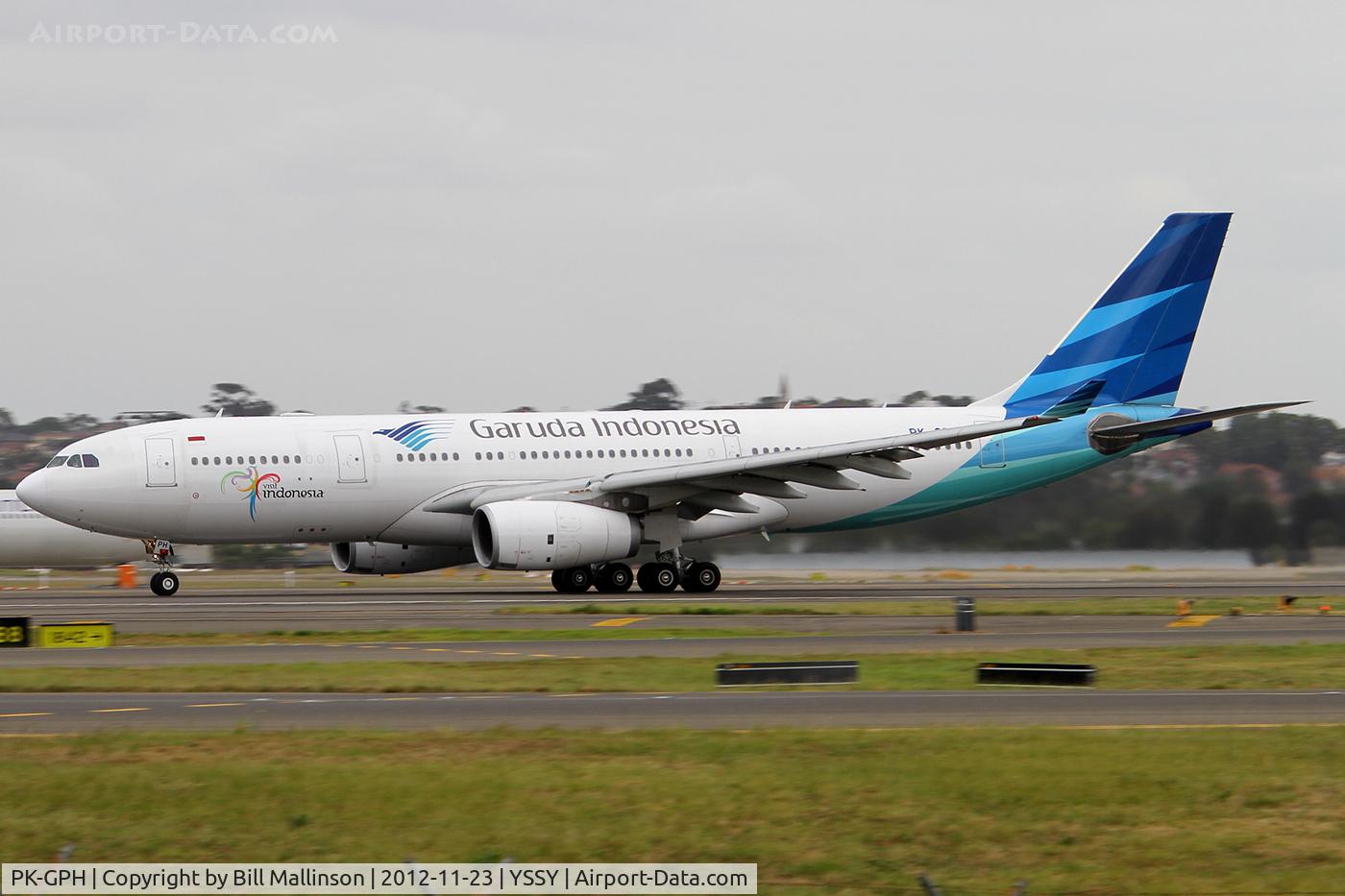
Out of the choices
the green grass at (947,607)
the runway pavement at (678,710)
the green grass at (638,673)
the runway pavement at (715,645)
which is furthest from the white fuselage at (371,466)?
the runway pavement at (678,710)

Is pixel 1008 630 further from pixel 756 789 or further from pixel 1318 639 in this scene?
pixel 756 789

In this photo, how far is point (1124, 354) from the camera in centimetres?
4100

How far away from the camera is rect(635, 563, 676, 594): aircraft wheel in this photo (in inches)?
1447

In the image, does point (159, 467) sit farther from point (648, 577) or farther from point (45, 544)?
point (45, 544)

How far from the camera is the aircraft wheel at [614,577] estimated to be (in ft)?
122

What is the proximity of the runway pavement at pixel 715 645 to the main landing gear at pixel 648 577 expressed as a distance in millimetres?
9874

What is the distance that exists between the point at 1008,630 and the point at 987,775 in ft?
A: 46.3

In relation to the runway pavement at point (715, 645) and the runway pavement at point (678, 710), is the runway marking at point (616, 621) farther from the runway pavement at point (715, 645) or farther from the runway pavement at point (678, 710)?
the runway pavement at point (678, 710)

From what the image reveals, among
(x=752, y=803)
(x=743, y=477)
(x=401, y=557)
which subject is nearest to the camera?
(x=752, y=803)

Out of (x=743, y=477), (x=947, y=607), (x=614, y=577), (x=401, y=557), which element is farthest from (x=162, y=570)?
(x=947, y=607)

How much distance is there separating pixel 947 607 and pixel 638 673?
1309 centimetres

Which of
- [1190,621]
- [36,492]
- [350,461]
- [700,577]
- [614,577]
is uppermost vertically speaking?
[350,461]

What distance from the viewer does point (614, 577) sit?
37062mm

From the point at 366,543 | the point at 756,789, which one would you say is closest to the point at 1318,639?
the point at 756,789
